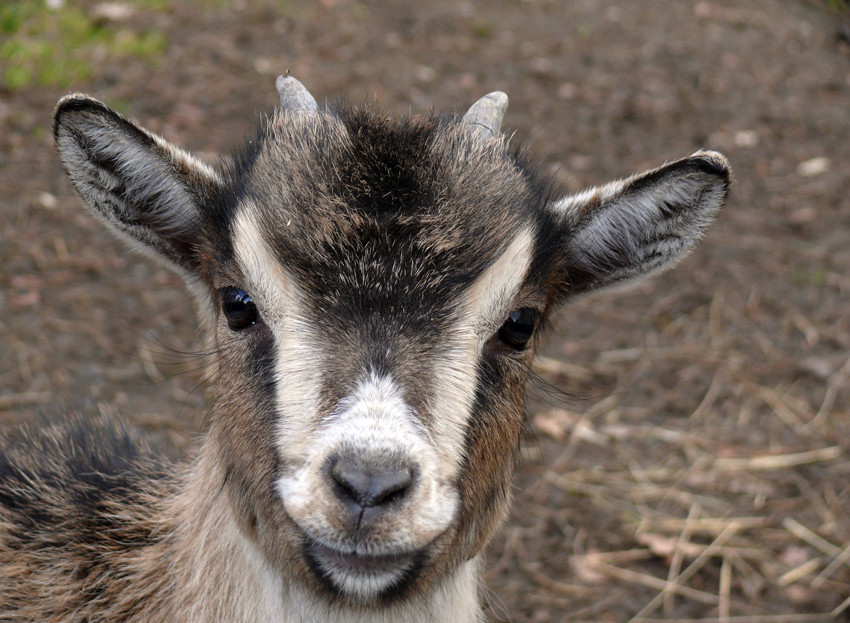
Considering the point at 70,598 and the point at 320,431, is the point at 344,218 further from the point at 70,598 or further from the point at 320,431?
the point at 70,598

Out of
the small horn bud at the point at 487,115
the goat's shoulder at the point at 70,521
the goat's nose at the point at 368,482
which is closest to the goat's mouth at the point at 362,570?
the goat's nose at the point at 368,482

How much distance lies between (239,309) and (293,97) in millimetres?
1159

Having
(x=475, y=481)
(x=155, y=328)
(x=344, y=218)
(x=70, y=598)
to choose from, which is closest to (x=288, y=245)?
(x=344, y=218)

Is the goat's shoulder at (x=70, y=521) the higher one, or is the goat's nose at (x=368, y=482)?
the goat's nose at (x=368, y=482)

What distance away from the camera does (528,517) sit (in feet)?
20.2

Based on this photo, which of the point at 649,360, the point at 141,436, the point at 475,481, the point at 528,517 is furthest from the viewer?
the point at 649,360

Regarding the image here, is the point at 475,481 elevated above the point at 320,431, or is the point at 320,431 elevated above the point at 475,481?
the point at 320,431

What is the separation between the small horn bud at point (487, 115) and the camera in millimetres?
3652

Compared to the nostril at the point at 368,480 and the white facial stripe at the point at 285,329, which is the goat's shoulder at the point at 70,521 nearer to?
the white facial stripe at the point at 285,329

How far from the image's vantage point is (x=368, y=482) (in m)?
2.64

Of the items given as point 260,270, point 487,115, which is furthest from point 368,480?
point 487,115

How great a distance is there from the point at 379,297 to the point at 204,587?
1.61m

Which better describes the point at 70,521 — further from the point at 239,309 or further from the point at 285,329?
the point at 285,329

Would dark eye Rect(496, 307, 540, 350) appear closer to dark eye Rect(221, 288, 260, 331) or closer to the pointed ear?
the pointed ear
